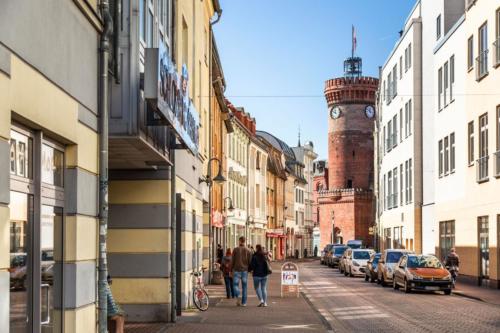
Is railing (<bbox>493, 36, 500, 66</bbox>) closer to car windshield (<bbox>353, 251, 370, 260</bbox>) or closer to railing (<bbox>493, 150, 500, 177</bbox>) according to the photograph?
railing (<bbox>493, 150, 500, 177</bbox>)

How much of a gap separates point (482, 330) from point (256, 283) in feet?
24.6

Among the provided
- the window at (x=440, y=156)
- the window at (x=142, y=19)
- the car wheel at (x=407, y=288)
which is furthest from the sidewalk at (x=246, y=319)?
the window at (x=440, y=156)

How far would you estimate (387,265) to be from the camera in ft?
126

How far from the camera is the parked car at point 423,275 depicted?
32.2 meters

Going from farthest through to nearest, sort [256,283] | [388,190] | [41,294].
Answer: [388,190]
[256,283]
[41,294]

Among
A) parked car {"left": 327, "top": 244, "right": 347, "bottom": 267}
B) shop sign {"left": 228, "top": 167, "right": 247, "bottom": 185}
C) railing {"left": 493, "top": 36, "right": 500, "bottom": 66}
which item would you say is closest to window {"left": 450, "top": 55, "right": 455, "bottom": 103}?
railing {"left": 493, "top": 36, "right": 500, "bottom": 66}

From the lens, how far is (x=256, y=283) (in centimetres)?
2456

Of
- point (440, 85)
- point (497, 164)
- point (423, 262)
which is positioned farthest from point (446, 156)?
point (423, 262)

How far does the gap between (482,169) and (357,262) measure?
14.8 m

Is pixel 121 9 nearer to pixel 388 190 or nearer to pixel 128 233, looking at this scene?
pixel 128 233

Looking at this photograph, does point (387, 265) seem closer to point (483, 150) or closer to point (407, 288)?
point (407, 288)

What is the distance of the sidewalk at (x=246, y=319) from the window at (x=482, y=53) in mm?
14663

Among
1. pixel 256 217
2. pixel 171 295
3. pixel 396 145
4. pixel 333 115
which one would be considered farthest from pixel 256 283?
pixel 333 115

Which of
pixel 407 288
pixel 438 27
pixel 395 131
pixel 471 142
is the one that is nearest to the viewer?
pixel 407 288
